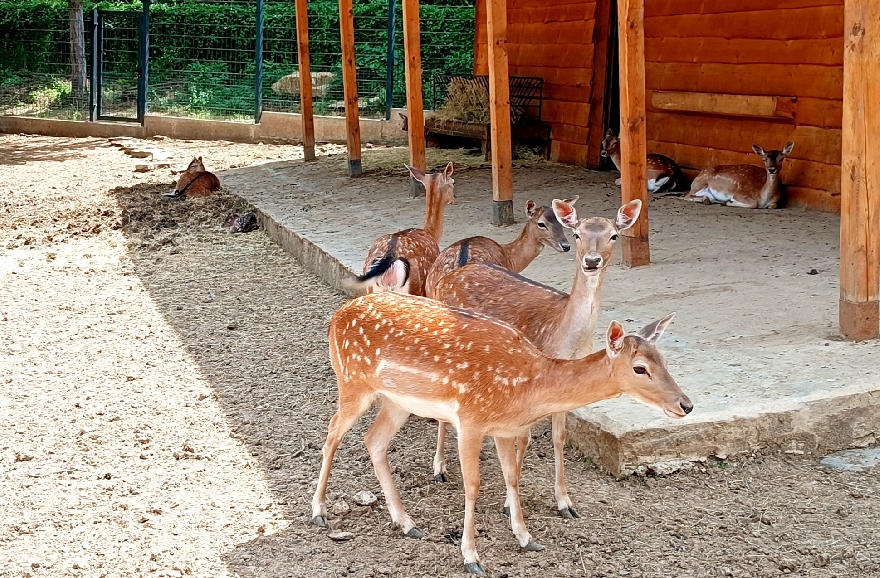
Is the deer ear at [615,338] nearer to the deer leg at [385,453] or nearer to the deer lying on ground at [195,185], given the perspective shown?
the deer leg at [385,453]

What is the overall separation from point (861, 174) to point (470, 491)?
Result: 2468 millimetres

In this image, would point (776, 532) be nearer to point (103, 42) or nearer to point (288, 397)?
point (288, 397)


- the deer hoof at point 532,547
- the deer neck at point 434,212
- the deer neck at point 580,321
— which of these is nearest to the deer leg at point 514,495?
the deer hoof at point 532,547

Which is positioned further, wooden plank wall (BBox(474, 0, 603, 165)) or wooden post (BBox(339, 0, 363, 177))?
wooden plank wall (BBox(474, 0, 603, 165))

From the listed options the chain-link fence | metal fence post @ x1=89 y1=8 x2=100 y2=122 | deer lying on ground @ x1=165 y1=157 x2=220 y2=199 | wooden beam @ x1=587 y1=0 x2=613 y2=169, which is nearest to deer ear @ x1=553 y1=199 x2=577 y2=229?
wooden beam @ x1=587 y1=0 x2=613 y2=169

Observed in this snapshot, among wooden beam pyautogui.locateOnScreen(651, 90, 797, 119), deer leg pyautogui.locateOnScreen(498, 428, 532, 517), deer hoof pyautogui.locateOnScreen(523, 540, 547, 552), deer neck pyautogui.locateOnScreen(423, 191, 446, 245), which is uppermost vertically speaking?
wooden beam pyautogui.locateOnScreen(651, 90, 797, 119)

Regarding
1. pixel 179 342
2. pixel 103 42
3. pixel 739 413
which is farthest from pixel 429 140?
pixel 739 413

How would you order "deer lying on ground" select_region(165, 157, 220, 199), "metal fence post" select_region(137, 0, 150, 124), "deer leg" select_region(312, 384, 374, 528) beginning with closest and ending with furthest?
1. "deer leg" select_region(312, 384, 374, 528)
2. "deer lying on ground" select_region(165, 157, 220, 199)
3. "metal fence post" select_region(137, 0, 150, 124)

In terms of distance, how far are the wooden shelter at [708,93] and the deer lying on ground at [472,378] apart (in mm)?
1952

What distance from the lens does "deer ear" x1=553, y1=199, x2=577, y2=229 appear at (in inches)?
167

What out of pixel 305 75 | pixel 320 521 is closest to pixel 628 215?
pixel 320 521

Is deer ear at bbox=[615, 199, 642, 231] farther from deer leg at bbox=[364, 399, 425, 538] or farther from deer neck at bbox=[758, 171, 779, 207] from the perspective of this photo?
deer neck at bbox=[758, 171, 779, 207]

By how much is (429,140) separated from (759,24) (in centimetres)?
590

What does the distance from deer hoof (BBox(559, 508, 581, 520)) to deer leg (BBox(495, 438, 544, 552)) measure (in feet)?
0.70
